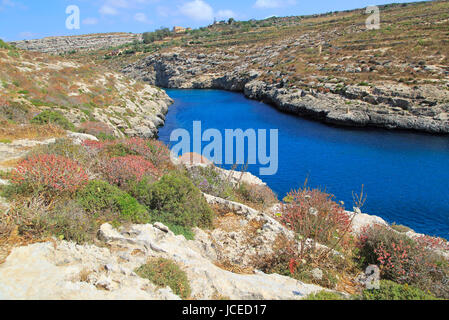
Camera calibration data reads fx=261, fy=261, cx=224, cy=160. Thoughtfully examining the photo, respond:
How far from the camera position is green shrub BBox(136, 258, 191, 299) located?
461 cm

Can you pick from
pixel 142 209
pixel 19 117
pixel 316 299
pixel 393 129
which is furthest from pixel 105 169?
pixel 393 129

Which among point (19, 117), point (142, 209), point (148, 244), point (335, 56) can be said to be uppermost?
point (335, 56)

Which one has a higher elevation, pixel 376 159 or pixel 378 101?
pixel 378 101

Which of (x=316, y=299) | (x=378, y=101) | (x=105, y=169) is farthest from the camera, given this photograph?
(x=378, y=101)

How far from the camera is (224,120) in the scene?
121 ft

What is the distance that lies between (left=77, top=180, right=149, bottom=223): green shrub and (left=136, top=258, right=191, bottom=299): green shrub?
6.35ft

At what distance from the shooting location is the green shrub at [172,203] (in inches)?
297

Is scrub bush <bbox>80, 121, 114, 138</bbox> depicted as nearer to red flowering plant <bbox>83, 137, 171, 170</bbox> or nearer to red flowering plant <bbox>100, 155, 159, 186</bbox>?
red flowering plant <bbox>83, 137, 171, 170</bbox>

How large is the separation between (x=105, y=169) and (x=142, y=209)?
251 centimetres

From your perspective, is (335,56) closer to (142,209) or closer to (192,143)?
(192,143)

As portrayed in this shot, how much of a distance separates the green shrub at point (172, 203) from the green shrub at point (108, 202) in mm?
602

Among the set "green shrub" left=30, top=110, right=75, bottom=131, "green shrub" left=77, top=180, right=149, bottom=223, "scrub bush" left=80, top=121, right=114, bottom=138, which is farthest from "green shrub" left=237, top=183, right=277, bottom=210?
"green shrub" left=30, top=110, right=75, bottom=131

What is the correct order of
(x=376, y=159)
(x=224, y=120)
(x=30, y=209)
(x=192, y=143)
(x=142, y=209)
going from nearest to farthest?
(x=30, y=209) → (x=142, y=209) → (x=376, y=159) → (x=192, y=143) → (x=224, y=120)

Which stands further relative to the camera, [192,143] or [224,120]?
[224,120]
